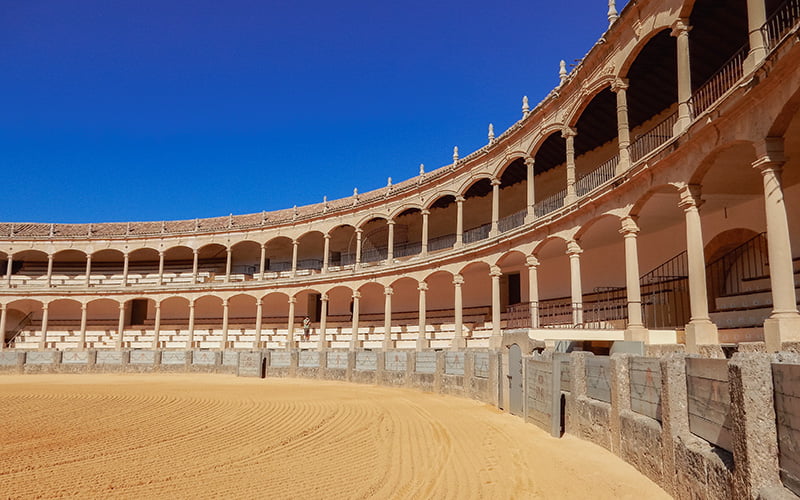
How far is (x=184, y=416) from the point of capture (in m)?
10.6

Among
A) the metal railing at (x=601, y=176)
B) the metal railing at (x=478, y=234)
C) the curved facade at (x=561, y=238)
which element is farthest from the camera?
the metal railing at (x=478, y=234)

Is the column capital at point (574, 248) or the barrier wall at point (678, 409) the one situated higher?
the column capital at point (574, 248)

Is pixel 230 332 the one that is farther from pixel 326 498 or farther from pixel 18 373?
pixel 326 498

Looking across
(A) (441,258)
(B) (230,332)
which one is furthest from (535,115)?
(B) (230,332)

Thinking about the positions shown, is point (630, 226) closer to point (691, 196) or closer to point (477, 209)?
point (691, 196)

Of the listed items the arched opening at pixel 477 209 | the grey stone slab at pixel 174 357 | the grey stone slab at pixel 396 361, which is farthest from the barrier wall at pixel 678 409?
the grey stone slab at pixel 174 357

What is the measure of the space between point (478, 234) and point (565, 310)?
20.2 feet

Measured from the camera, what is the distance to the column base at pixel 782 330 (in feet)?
25.4

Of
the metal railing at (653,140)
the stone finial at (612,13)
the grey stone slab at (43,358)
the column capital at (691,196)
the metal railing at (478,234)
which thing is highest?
the stone finial at (612,13)

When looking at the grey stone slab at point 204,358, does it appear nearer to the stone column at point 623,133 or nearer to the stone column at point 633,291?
the stone column at point 633,291

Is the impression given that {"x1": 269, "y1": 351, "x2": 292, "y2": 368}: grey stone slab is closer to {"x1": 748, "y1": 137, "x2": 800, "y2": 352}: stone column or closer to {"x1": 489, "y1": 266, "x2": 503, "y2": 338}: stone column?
{"x1": 489, "y1": 266, "x2": 503, "y2": 338}: stone column

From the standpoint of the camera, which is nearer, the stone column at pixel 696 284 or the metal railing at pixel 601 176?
the stone column at pixel 696 284

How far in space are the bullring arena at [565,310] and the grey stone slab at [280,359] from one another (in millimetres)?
66

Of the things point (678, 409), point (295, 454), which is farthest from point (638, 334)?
point (295, 454)
